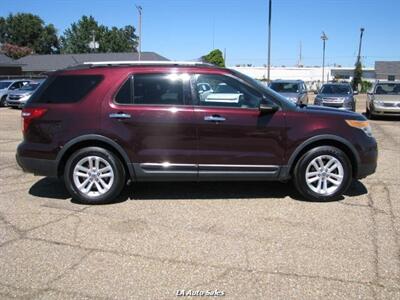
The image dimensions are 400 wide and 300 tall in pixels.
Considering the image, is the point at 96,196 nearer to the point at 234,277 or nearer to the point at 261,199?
the point at 261,199

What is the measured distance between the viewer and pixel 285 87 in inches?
832

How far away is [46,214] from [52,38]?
4308 inches

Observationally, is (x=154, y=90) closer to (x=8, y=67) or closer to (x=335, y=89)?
(x=335, y=89)

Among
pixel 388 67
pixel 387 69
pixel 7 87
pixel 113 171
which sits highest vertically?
pixel 388 67

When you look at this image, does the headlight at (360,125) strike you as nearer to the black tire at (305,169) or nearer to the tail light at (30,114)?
the black tire at (305,169)

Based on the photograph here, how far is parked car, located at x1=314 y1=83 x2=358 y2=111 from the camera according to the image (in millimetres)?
19750

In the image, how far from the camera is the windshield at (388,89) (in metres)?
19.7

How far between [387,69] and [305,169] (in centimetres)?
8952

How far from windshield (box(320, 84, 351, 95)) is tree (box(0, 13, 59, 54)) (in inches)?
3767

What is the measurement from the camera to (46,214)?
5.78 m

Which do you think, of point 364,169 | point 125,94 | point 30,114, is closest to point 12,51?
point 30,114

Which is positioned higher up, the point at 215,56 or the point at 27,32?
the point at 27,32

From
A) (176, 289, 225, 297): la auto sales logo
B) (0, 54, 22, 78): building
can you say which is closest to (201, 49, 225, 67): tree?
(0, 54, 22, 78): building

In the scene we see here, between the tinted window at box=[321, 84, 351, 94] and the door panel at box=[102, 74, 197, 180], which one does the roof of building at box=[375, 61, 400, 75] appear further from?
the door panel at box=[102, 74, 197, 180]
